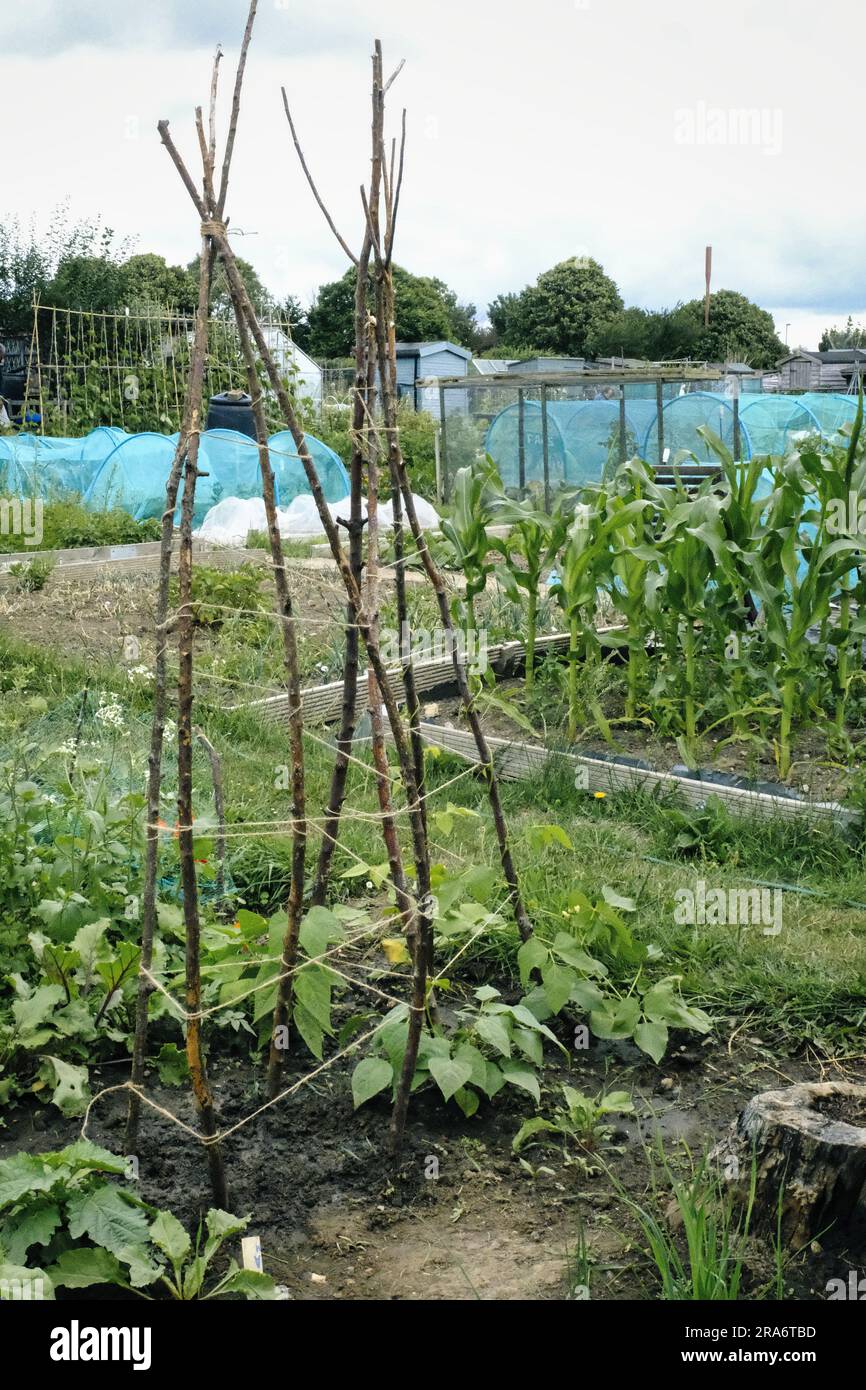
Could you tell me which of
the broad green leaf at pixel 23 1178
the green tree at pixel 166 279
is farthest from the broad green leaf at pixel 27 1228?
the green tree at pixel 166 279

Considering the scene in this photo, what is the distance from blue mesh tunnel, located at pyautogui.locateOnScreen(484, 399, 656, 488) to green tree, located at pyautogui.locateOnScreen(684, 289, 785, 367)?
→ 36.9 metres

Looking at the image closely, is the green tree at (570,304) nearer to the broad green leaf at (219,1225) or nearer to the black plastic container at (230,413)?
the black plastic container at (230,413)

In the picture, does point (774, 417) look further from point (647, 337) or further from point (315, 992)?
point (647, 337)

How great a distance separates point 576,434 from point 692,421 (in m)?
1.21

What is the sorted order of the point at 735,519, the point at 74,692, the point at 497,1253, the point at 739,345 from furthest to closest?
1. the point at 739,345
2. the point at 74,692
3. the point at 735,519
4. the point at 497,1253

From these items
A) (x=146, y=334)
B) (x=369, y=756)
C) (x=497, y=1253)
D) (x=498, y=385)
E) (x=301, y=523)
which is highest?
(x=146, y=334)

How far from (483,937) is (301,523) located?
8.99m

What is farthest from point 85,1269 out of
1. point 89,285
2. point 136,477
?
point 89,285

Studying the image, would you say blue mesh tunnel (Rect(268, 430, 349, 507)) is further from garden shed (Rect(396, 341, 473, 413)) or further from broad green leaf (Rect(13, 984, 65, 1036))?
garden shed (Rect(396, 341, 473, 413))

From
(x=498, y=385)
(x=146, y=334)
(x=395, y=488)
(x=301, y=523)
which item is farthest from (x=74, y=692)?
(x=146, y=334)

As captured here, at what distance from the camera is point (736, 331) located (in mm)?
52594

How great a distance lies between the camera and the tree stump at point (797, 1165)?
2.23 meters

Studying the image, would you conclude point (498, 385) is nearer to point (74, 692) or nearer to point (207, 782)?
point (74, 692)
